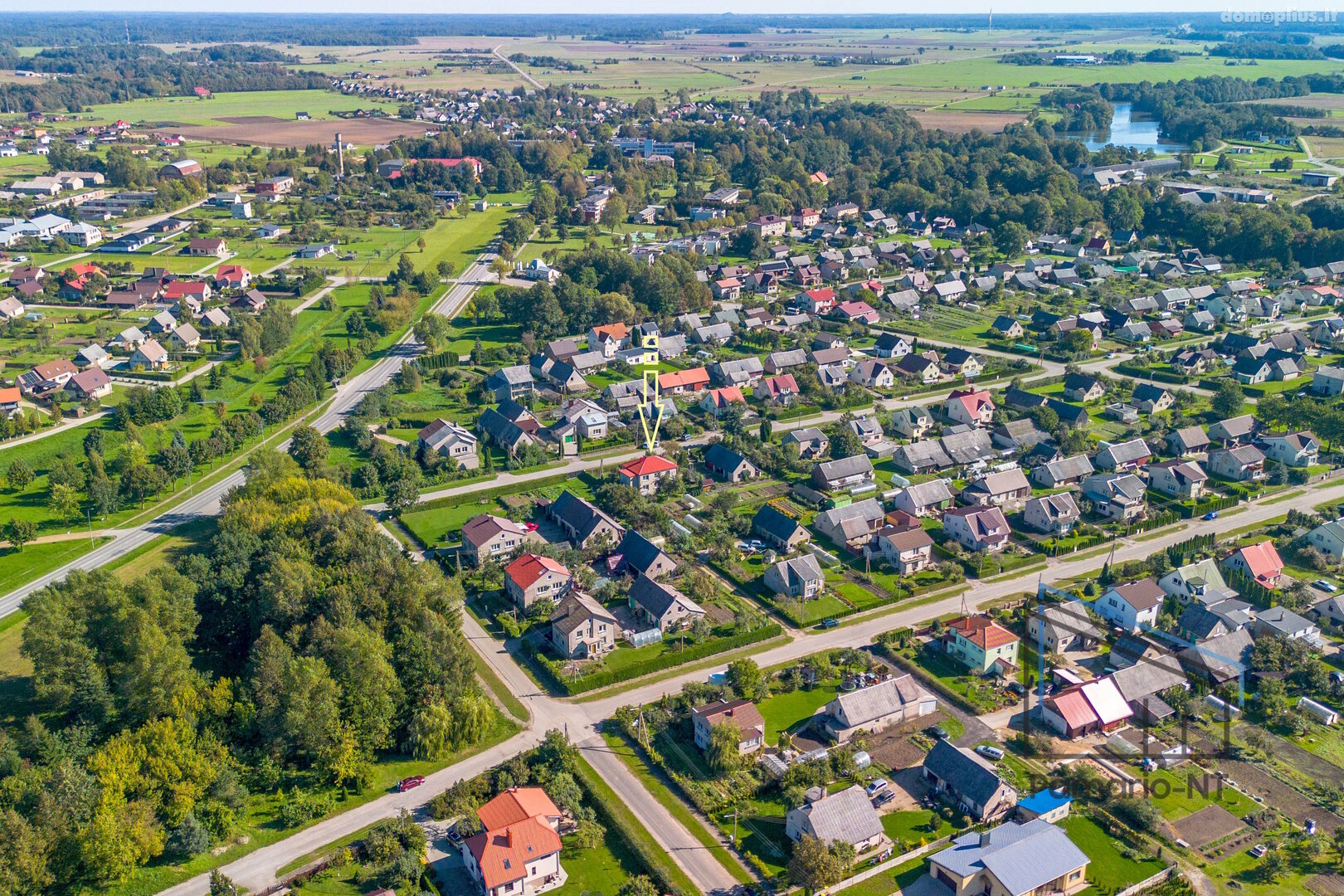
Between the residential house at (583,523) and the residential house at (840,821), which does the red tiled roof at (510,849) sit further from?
the residential house at (583,523)

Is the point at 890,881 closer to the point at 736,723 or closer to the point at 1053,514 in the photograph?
the point at 736,723

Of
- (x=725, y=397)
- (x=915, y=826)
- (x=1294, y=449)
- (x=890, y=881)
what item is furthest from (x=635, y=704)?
(x=1294, y=449)

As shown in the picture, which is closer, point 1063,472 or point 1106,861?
point 1106,861

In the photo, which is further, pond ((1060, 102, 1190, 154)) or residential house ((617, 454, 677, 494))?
pond ((1060, 102, 1190, 154))

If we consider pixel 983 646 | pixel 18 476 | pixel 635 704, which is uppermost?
pixel 18 476

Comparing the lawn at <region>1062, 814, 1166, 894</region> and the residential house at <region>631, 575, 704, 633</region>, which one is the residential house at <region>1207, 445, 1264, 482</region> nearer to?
the lawn at <region>1062, 814, 1166, 894</region>

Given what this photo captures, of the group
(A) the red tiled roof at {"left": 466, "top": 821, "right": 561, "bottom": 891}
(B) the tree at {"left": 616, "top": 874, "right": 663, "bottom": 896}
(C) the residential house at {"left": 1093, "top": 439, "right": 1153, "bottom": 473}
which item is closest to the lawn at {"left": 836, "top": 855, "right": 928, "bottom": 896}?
(B) the tree at {"left": 616, "top": 874, "right": 663, "bottom": 896}
